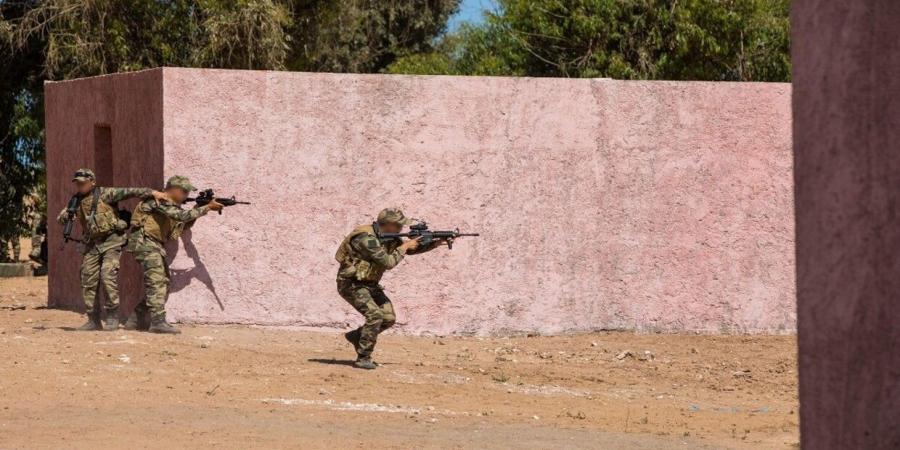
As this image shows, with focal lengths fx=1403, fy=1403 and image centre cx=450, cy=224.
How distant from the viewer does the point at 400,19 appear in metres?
32.1

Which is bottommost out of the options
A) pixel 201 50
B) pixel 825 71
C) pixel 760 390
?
pixel 760 390

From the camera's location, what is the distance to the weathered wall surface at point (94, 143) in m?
12.2

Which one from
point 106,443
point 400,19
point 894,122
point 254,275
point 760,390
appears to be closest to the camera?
point 894,122

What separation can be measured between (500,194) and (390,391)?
133 inches

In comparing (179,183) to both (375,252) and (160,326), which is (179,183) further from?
(375,252)

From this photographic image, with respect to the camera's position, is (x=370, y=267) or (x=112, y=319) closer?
(x=370, y=267)

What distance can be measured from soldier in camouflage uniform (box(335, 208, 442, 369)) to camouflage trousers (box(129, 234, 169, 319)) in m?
2.05

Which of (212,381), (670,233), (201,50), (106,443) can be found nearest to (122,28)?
(201,50)

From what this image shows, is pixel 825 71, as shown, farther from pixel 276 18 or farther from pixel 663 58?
pixel 663 58

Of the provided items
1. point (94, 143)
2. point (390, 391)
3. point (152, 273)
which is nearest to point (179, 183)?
point (152, 273)

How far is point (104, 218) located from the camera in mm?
11719

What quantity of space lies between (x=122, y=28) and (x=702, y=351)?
402 inches

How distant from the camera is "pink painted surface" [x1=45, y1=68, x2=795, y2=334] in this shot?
12000 millimetres

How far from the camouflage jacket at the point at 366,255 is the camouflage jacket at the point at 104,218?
2.35 m
